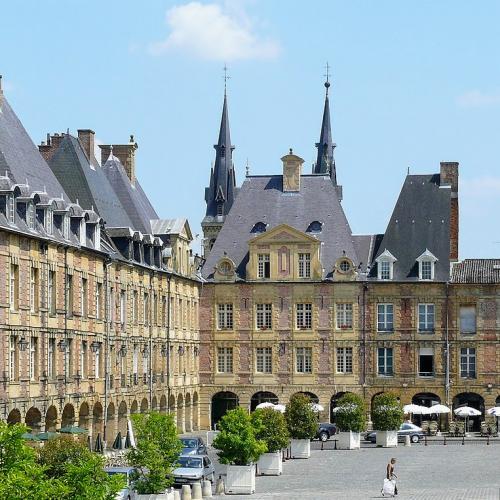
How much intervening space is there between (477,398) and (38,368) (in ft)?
125

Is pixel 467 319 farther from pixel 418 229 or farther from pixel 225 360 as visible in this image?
pixel 225 360

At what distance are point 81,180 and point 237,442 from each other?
26.7 metres

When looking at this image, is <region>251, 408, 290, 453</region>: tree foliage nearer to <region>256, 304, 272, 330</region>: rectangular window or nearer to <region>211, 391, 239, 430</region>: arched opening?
<region>256, 304, 272, 330</region>: rectangular window

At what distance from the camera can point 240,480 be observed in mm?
46719

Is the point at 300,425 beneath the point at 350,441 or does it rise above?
above

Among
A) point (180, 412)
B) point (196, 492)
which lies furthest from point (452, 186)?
point (196, 492)

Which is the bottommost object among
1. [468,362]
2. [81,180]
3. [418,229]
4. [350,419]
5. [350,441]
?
[350,441]

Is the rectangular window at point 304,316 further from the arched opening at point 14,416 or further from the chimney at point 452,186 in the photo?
the arched opening at point 14,416

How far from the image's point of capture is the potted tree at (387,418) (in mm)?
72000

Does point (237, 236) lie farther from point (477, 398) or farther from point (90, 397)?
point (90, 397)

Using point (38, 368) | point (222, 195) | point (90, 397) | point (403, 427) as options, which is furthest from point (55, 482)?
point (222, 195)

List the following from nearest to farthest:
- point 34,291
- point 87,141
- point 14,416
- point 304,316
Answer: point 14,416 → point 34,291 → point 87,141 → point 304,316

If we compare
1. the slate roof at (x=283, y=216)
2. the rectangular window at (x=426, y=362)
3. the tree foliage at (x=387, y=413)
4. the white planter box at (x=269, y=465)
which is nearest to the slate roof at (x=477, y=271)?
the rectangular window at (x=426, y=362)

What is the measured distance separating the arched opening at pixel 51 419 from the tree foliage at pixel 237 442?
11927 mm
